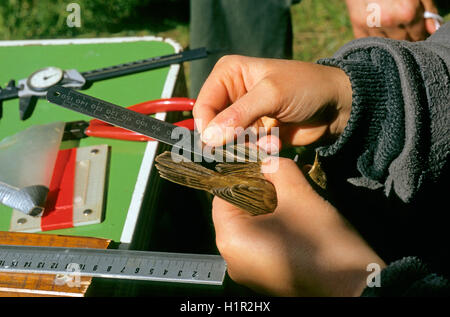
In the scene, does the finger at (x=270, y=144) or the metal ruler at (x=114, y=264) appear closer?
the metal ruler at (x=114, y=264)

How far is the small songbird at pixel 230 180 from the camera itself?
960mm

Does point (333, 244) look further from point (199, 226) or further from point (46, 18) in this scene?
point (46, 18)

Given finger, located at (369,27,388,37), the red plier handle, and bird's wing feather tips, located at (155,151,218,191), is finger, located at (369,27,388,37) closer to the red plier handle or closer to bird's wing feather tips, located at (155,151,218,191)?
the red plier handle

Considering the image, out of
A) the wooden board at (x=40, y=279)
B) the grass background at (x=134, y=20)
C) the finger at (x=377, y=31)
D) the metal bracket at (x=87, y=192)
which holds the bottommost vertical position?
the grass background at (x=134, y=20)

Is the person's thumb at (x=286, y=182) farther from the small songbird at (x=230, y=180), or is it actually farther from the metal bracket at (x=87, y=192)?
the metal bracket at (x=87, y=192)

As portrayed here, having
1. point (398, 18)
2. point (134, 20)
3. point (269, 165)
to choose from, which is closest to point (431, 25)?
point (398, 18)

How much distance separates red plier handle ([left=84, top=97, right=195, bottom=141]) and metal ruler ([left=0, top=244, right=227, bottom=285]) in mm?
410

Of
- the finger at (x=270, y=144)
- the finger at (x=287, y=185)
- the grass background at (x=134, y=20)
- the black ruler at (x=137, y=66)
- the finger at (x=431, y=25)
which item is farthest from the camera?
the grass background at (x=134, y=20)

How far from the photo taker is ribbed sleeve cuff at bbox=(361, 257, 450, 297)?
75 centimetres

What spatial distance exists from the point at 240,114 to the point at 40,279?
2.04 feet

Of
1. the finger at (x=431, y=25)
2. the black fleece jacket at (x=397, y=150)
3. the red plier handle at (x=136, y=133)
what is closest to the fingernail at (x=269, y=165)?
the black fleece jacket at (x=397, y=150)

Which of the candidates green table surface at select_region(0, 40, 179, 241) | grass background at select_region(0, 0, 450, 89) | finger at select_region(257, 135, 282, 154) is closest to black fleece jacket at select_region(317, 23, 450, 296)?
finger at select_region(257, 135, 282, 154)

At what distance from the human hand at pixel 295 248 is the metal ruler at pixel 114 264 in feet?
0.26

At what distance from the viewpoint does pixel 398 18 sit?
159cm
